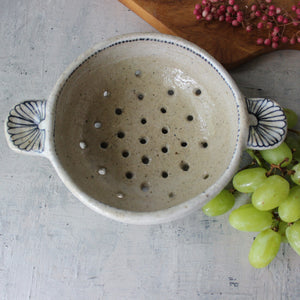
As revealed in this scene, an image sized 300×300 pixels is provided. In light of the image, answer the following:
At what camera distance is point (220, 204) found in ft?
2.03

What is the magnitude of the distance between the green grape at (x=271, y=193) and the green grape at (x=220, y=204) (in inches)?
2.8

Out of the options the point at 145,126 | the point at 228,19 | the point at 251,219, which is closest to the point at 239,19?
the point at 228,19

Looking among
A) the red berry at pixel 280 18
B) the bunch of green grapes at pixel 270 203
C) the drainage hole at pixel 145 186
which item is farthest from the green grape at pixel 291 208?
the red berry at pixel 280 18

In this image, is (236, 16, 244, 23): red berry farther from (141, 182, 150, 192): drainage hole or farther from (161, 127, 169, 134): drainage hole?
(141, 182, 150, 192): drainage hole

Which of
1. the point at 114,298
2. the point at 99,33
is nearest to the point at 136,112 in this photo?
the point at 99,33

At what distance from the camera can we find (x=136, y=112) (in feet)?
2.17

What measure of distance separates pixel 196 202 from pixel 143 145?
0.61 feet

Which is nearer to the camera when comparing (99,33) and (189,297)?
(189,297)

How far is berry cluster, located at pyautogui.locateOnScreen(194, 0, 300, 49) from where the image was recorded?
Result: 694mm

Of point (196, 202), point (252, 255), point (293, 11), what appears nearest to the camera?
point (196, 202)

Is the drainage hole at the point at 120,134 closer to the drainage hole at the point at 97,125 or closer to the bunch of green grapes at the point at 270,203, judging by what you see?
the drainage hole at the point at 97,125

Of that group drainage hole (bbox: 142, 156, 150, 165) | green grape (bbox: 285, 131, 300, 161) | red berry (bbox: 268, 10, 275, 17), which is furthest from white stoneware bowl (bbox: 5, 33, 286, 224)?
red berry (bbox: 268, 10, 275, 17)

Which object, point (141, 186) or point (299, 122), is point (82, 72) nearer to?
point (141, 186)

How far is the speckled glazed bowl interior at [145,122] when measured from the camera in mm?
573
